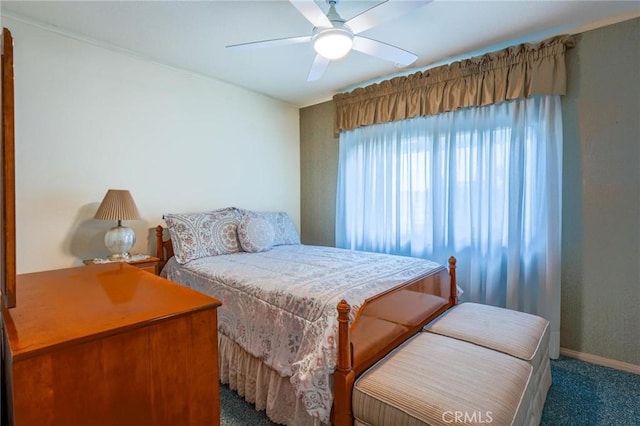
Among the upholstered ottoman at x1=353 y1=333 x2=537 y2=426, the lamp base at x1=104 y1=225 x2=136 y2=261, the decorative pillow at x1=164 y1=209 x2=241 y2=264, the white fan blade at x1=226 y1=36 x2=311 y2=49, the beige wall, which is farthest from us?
the decorative pillow at x1=164 y1=209 x2=241 y2=264

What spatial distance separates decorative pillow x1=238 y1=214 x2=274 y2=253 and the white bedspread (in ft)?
0.93

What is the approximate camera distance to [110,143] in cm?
270

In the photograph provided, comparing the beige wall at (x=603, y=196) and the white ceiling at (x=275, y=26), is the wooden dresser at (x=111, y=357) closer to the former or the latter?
the white ceiling at (x=275, y=26)

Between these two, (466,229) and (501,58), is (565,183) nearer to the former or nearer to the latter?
(466,229)

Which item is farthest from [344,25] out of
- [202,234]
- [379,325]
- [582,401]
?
[582,401]

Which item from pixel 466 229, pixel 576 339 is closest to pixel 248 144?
pixel 466 229

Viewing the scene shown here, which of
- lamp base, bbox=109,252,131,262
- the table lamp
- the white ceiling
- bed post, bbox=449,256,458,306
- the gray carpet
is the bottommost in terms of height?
the gray carpet

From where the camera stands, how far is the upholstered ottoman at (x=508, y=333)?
1641mm

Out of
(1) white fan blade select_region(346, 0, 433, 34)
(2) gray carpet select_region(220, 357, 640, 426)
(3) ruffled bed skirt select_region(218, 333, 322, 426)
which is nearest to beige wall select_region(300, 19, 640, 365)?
(2) gray carpet select_region(220, 357, 640, 426)

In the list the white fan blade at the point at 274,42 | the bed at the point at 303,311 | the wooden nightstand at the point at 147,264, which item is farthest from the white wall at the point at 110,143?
the white fan blade at the point at 274,42

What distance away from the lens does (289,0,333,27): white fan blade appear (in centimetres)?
166

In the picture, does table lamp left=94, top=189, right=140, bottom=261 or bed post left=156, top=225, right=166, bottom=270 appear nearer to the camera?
table lamp left=94, top=189, right=140, bottom=261

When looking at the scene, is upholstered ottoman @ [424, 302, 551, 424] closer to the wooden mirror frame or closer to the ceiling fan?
the ceiling fan

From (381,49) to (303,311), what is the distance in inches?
69.4
